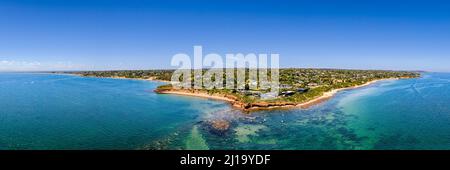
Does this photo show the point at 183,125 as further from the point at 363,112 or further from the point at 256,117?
the point at 363,112

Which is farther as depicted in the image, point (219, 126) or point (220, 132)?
point (219, 126)

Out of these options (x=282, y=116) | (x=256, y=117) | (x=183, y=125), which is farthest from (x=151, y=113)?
(x=282, y=116)

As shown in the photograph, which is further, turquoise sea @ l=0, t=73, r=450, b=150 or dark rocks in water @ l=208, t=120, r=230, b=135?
dark rocks in water @ l=208, t=120, r=230, b=135

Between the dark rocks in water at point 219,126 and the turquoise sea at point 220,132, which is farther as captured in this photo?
the dark rocks in water at point 219,126
